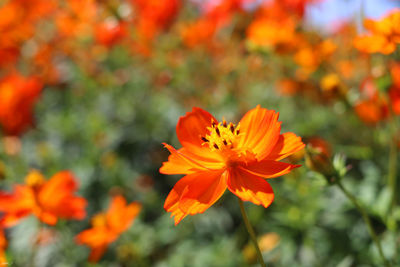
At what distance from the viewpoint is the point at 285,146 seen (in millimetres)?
612

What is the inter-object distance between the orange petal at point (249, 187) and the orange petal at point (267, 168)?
1 cm

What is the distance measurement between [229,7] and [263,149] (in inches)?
59.5

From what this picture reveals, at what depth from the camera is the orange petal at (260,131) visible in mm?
603

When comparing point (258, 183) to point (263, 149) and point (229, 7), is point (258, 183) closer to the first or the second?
point (263, 149)

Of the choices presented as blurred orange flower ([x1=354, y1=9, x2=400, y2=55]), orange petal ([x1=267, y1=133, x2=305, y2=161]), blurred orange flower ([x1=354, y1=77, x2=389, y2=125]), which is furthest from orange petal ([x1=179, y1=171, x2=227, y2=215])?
blurred orange flower ([x1=354, y1=77, x2=389, y2=125])

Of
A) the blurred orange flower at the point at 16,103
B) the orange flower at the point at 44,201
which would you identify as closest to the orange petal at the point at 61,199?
the orange flower at the point at 44,201

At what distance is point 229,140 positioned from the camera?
0.70 meters

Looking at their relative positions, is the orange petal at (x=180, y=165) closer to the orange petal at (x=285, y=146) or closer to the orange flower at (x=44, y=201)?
the orange petal at (x=285, y=146)

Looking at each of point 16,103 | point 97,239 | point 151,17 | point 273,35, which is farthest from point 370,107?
point 16,103

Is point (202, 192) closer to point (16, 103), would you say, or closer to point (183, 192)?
point (183, 192)

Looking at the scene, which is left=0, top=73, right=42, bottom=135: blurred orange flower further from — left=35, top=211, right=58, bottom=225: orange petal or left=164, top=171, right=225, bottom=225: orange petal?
left=164, top=171, right=225, bottom=225: orange petal

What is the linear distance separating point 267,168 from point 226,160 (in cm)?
9

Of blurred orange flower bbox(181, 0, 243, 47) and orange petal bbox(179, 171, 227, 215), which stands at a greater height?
blurred orange flower bbox(181, 0, 243, 47)

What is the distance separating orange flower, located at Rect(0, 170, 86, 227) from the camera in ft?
3.26
